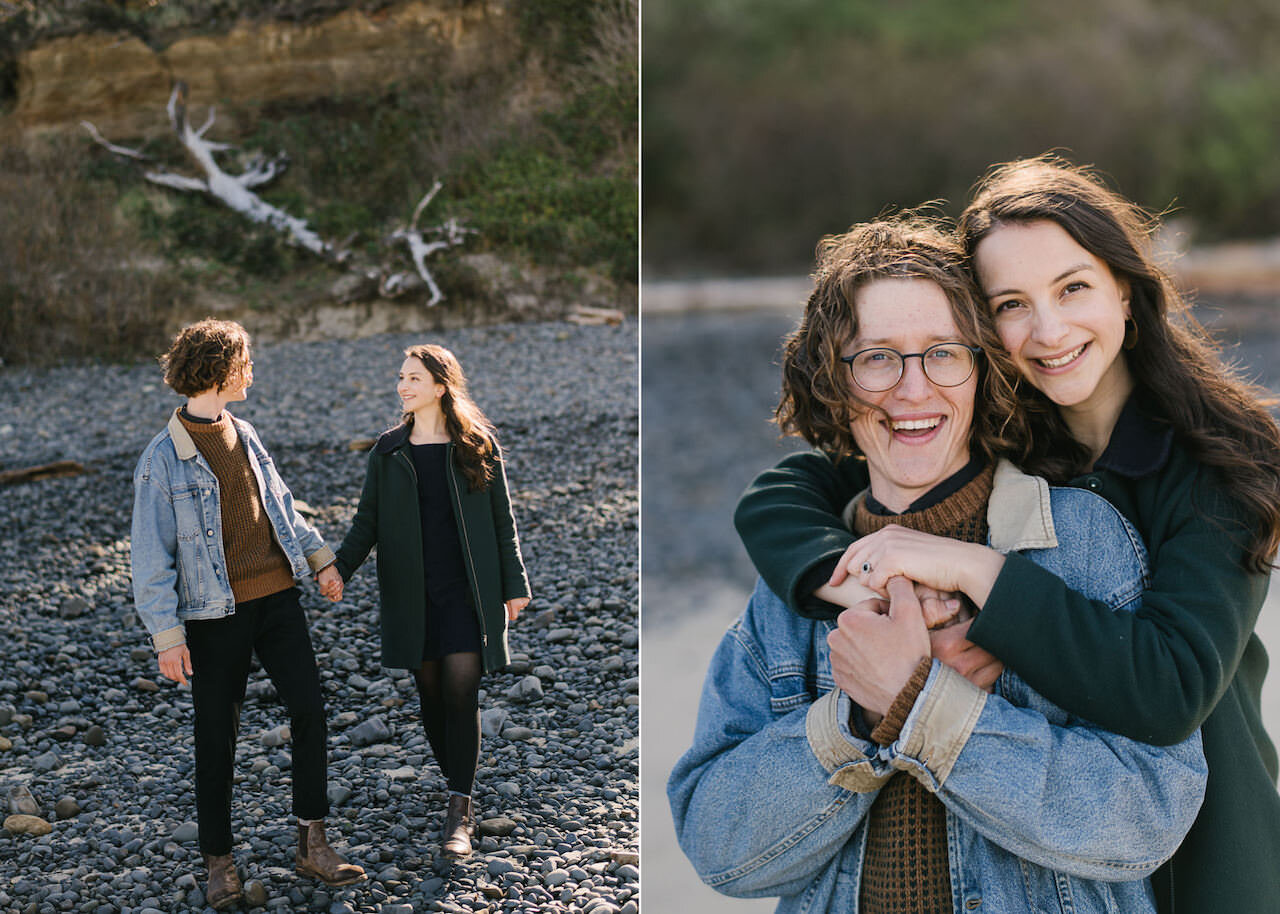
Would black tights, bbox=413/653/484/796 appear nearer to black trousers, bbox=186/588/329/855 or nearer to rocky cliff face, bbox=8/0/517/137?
black trousers, bbox=186/588/329/855

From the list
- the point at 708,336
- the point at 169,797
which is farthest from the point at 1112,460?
the point at 708,336

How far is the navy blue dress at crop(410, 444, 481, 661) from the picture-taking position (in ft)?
7.86

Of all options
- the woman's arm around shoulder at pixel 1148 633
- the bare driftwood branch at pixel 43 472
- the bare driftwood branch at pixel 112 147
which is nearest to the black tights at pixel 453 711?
the woman's arm around shoulder at pixel 1148 633

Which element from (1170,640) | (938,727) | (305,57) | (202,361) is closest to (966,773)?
(938,727)

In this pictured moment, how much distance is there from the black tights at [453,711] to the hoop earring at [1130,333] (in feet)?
5.08

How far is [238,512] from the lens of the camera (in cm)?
222

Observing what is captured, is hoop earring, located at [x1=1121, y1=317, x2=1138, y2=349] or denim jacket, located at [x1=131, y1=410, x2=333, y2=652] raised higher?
hoop earring, located at [x1=1121, y1=317, x2=1138, y2=349]

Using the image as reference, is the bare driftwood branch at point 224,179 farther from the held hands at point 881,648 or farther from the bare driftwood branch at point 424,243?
the held hands at point 881,648

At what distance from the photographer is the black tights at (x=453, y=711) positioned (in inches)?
98.2

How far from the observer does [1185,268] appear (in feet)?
41.4

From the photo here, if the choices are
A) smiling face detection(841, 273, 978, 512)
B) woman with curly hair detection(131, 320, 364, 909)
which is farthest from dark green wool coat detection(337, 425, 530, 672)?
smiling face detection(841, 273, 978, 512)

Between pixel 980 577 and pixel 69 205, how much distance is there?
4.71 meters

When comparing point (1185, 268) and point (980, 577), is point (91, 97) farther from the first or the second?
point (1185, 268)

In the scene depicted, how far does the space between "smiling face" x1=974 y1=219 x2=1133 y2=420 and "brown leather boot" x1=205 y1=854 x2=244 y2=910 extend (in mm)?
2015
